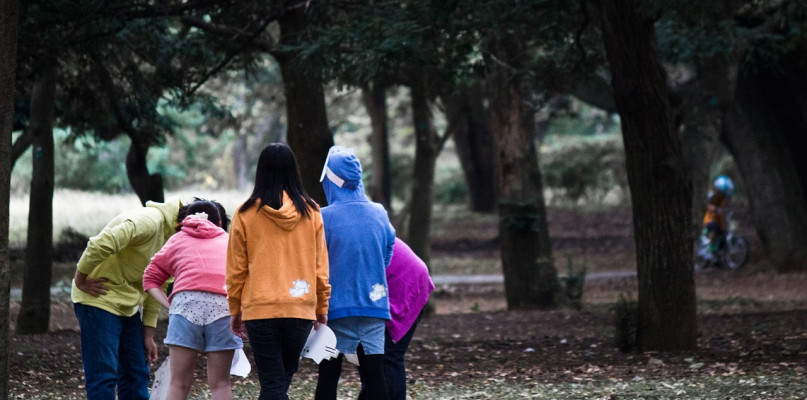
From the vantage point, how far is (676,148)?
10.2 meters

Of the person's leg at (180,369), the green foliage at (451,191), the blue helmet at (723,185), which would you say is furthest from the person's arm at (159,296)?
the green foliage at (451,191)

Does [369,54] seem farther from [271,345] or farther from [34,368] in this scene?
[271,345]

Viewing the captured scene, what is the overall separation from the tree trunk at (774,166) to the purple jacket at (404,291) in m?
15.5

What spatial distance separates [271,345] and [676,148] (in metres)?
5.70

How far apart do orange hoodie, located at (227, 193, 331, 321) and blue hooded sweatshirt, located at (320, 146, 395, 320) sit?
0.36 meters

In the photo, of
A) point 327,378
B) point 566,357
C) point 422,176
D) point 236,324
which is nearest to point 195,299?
point 236,324

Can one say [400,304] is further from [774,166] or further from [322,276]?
[774,166]

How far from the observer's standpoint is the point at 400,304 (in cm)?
654

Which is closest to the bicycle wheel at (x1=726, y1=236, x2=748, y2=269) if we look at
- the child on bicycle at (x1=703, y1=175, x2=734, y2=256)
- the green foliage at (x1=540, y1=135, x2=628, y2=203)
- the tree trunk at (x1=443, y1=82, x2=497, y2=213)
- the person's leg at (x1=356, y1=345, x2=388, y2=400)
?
the child on bicycle at (x1=703, y1=175, x2=734, y2=256)

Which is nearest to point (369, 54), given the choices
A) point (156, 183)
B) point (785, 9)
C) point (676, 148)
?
point (676, 148)

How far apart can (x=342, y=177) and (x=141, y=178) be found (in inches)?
314

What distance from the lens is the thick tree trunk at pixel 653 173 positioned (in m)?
10.1

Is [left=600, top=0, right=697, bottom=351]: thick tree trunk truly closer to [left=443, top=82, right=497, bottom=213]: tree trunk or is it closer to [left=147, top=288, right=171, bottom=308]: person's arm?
[left=147, top=288, right=171, bottom=308]: person's arm

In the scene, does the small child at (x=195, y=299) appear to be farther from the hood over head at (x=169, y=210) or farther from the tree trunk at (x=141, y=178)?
the tree trunk at (x=141, y=178)
